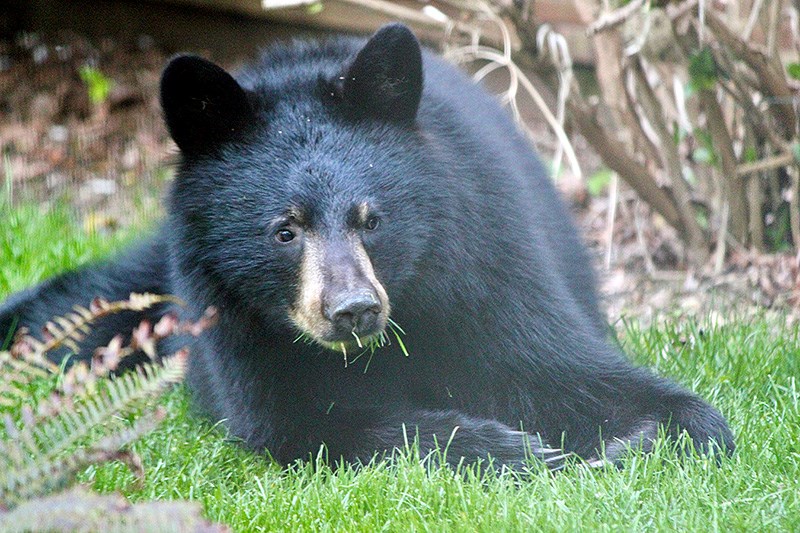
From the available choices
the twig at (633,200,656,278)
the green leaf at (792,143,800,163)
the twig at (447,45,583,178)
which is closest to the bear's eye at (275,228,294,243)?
the twig at (447,45,583,178)

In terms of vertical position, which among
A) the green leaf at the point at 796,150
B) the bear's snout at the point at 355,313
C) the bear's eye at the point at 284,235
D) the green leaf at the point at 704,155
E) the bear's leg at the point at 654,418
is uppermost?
the green leaf at the point at 796,150

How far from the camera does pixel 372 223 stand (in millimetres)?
3752

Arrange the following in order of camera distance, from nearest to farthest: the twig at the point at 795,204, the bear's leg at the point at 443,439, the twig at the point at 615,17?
1. the bear's leg at the point at 443,439
2. the twig at the point at 615,17
3. the twig at the point at 795,204

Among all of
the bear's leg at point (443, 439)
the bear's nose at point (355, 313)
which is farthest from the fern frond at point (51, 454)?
the bear's leg at point (443, 439)

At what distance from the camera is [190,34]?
10562 mm

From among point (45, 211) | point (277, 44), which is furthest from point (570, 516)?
point (45, 211)

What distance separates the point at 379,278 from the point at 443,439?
60cm

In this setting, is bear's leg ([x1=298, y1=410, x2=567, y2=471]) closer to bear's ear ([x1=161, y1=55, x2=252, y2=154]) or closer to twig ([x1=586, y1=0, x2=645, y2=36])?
bear's ear ([x1=161, y1=55, x2=252, y2=154])

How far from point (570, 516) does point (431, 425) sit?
986mm

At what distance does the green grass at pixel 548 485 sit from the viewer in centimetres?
299

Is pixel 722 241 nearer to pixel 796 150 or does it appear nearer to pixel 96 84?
pixel 796 150

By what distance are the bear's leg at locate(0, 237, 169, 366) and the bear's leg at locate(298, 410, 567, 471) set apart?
6.65 ft

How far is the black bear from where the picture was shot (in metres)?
3.75

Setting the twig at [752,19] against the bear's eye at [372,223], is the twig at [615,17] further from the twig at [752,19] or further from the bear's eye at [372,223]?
the bear's eye at [372,223]
